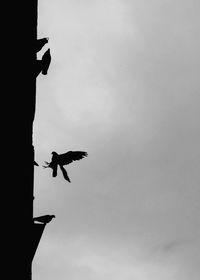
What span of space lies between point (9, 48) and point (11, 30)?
0.52 m

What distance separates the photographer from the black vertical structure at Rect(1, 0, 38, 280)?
465 inches

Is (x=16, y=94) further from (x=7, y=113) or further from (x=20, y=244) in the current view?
(x=20, y=244)

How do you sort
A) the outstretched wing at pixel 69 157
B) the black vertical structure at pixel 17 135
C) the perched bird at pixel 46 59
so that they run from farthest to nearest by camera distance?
the perched bird at pixel 46 59 < the outstretched wing at pixel 69 157 < the black vertical structure at pixel 17 135

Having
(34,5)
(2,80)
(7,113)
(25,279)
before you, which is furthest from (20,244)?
(34,5)

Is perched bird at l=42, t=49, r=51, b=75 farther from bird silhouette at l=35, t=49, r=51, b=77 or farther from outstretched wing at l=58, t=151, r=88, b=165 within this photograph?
outstretched wing at l=58, t=151, r=88, b=165

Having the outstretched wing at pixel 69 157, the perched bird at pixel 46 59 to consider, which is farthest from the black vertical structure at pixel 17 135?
the outstretched wing at pixel 69 157

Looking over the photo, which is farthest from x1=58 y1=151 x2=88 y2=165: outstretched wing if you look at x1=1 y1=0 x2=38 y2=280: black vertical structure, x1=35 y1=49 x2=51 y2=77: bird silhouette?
x1=35 y1=49 x2=51 y2=77: bird silhouette

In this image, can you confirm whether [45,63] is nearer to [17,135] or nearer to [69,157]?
[17,135]

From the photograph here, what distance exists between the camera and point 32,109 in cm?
1430

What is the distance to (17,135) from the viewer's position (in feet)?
42.0

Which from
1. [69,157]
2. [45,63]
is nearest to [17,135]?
[69,157]

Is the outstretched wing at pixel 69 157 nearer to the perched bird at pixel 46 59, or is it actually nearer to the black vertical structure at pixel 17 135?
the black vertical structure at pixel 17 135

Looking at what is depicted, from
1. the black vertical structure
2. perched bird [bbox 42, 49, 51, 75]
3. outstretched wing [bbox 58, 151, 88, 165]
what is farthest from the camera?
perched bird [bbox 42, 49, 51, 75]

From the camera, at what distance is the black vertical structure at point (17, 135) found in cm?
1180
